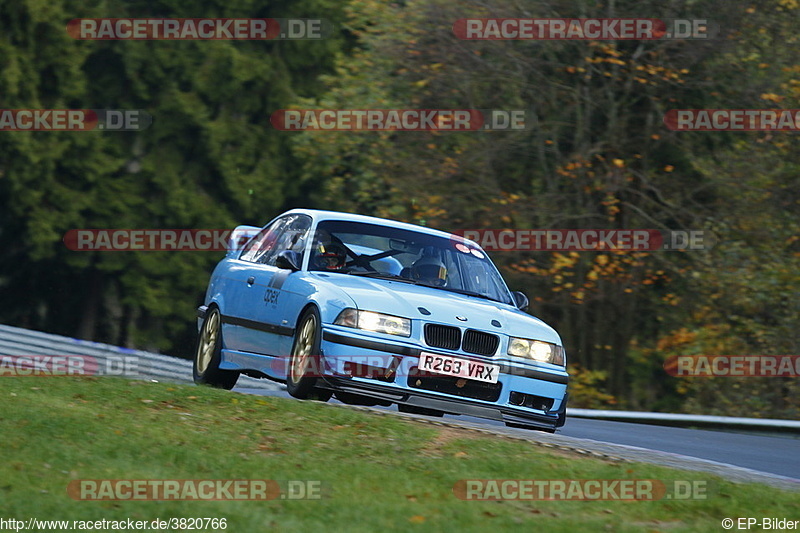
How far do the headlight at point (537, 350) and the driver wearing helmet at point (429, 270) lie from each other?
121cm

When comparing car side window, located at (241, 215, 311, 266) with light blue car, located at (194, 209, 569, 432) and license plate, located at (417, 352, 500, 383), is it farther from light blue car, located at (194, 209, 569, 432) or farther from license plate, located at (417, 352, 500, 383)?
license plate, located at (417, 352, 500, 383)

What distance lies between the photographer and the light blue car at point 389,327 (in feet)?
35.2

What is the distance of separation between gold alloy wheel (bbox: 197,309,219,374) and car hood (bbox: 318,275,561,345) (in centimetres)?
212

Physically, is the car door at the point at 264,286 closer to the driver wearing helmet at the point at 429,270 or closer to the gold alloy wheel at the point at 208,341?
the gold alloy wheel at the point at 208,341

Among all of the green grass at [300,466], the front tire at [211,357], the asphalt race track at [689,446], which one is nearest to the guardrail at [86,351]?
the front tire at [211,357]

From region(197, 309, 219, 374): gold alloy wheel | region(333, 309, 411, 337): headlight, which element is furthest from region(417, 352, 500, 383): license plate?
region(197, 309, 219, 374): gold alloy wheel

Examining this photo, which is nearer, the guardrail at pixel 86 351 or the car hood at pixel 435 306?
the car hood at pixel 435 306

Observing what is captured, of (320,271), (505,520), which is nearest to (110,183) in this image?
(320,271)

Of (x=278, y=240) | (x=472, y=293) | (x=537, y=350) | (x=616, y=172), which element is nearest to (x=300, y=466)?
(x=537, y=350)

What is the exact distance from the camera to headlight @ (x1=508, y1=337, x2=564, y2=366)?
438 inches

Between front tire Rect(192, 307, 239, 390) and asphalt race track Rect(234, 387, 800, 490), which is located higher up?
front tire Rect(192, 307, 239, 390)

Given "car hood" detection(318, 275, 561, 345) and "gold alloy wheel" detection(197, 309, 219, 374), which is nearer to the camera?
"car hood" detection(318, 275, 561, 345)

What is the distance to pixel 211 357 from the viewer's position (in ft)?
43.2

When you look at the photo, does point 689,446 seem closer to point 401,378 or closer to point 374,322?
point 401,378
